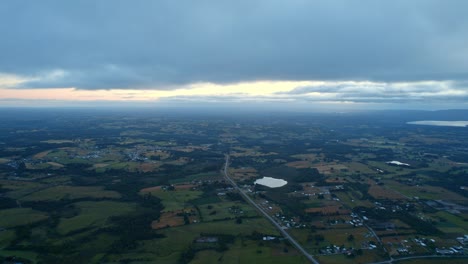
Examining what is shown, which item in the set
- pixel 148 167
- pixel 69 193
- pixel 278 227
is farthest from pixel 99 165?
pixel 278 227

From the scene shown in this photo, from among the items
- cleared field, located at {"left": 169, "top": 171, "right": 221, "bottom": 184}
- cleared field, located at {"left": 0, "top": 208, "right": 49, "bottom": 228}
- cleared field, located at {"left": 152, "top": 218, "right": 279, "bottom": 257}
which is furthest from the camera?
cleared field, located at {"left": 169, "top": 171, "right": 221, "bottom": 184}

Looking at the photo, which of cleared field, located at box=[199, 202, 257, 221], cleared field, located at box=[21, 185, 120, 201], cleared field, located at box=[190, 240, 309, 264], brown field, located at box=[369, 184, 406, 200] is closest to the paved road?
cleared field, located at box=[190, 240, 309, 264]

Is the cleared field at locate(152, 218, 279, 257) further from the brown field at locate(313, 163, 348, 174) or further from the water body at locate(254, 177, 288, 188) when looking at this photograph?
the brown field at locate(313, 163, 348, 174)

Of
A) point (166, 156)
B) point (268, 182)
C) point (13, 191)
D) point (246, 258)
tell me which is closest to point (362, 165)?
point (268, 182)

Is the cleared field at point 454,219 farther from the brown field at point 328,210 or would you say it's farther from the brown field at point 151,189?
the brown field at point 151,189

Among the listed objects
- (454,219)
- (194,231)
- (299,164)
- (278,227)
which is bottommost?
(194,231)

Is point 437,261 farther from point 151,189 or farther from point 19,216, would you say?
point 19,216

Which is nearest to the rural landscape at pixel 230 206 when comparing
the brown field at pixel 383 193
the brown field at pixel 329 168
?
the brown field at pixel 383 193
